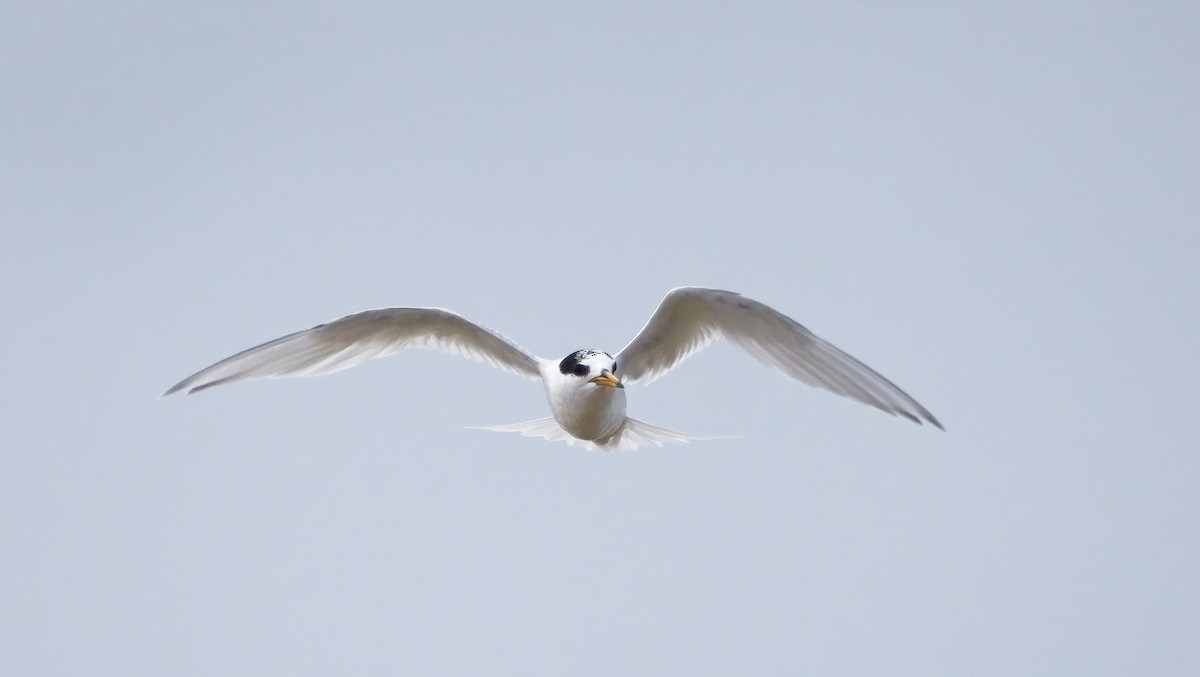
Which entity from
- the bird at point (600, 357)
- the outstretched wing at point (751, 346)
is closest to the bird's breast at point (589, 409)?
the bird at point (600, 357)

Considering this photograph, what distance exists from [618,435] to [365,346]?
5.54 ft

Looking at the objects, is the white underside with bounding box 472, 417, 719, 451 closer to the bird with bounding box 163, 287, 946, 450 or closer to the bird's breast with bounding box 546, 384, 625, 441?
the bird with bounding box 163, 287, 946, 450

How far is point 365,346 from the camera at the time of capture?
6.80 m

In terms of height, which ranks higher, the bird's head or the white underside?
the bird's head

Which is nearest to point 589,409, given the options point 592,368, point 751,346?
point 592,368

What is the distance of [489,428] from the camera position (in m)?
7.06

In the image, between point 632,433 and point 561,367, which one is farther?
point 632,433

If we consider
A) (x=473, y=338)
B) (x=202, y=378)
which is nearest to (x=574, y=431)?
(x=473, y=338)

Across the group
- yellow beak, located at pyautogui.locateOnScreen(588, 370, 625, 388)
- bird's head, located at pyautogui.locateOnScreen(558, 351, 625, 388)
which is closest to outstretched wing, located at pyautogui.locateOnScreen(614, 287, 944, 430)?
bird's head, located at pyautogui.locateOnScreen(558, 351, 625, 388)

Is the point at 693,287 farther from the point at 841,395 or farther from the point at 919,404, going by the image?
the point at 919,404

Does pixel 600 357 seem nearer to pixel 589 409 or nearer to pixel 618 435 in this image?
pixel 589 409

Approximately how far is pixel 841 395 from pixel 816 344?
35cm

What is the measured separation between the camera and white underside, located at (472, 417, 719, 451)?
22.7 feet

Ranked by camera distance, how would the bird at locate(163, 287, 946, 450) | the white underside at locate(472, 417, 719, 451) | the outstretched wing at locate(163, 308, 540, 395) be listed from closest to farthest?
the bird at locate(163, 287, 946, 450)
the outstretched wing at locate(163, 308, 540, 395)
the white underside at locate(472, 417, 719, 451)
